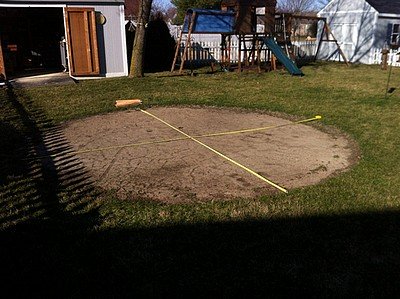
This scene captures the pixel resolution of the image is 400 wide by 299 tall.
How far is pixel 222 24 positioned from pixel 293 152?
1231cm

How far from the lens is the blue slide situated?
17402 mm

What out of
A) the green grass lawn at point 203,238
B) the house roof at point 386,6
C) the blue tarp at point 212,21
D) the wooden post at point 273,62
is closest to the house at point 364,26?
the house roof at point 386,6

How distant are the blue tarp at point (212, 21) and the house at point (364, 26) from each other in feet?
33.1

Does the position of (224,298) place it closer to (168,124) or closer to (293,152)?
(293,152)

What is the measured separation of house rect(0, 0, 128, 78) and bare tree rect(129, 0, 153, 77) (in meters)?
0.81

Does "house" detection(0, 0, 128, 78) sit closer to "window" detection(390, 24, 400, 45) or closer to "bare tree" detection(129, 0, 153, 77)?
"bare tree" detection(129, 0, 153, 77)

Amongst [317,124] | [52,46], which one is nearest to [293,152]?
[317,124]

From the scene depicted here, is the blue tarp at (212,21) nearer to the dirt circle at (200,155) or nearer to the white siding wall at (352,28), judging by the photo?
the dirt circle at (200,155)

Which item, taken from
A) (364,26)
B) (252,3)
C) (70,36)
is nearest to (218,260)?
(70,36)

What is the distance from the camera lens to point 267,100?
11562 mm

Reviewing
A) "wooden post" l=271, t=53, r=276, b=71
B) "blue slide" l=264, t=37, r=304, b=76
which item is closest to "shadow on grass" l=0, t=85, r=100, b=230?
"blue slide" l=264, t=37, r=304, b=76

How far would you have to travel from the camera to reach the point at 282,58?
17781 mm

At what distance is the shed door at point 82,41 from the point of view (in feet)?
50.9

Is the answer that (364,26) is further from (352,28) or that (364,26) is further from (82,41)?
(82,41)
